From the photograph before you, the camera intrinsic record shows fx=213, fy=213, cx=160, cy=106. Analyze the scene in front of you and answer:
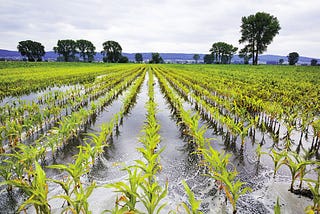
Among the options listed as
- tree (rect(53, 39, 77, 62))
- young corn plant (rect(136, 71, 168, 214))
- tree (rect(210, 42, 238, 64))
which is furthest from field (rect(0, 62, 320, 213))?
tree (rect(53, 39, 77, 62))

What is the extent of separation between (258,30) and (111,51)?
61.2m

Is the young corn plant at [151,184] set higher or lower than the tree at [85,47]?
lower

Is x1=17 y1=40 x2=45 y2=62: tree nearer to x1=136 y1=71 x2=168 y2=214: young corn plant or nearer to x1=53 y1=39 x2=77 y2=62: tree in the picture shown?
x1=53 y1=39 x2=77 y2=62: tree

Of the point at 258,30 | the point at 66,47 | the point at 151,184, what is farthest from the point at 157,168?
the point at 66,47

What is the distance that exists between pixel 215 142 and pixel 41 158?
10.8 feet

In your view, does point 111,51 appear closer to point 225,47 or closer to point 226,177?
point 225,47

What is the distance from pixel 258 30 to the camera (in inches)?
1725

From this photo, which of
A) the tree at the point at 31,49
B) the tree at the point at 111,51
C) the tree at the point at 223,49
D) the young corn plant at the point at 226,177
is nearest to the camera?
the young corn plant at the point at 226,177

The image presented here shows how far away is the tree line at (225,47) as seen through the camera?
43.1m

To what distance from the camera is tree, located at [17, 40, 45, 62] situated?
74719 mm

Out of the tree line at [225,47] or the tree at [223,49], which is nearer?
the tree line at [225,47]

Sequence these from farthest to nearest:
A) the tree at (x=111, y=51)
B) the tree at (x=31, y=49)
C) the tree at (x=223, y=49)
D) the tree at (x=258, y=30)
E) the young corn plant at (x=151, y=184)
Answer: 1. the tree at (x=111, y=51)
2. the tree at (x=223, y=49)
3. the tree at (x=31, y=49)
4. the tree at (x=258, y=30)
5. the young corn plant at (x=151, y=184)

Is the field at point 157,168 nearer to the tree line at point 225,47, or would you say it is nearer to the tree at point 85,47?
the tree line at point 225,47

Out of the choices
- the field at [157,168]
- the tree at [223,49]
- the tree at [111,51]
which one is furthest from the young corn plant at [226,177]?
the tree at [111,51]
